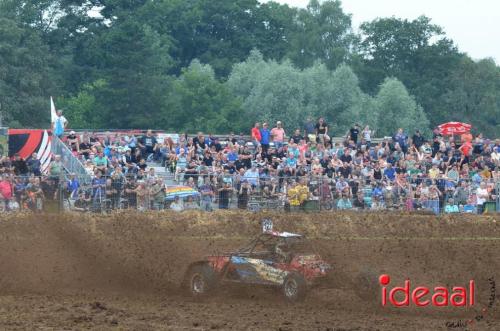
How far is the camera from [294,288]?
58.9 feet

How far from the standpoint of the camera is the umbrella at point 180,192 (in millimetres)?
28516

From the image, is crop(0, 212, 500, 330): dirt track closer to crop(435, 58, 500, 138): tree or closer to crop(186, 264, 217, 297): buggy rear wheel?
crop(186, 264, 217, 297): buggy rear wheel

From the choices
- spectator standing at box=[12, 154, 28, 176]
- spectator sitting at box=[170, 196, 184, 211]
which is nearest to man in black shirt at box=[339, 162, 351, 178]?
spectator sitting at box=[170, 196, 184, 211]

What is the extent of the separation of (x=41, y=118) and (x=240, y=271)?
52.7 metres

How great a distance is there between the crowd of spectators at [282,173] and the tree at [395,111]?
4389cm

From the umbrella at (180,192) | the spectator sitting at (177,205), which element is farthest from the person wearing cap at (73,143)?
the spectator sitting at (177,205)

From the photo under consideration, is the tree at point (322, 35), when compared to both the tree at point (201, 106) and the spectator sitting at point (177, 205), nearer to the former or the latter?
the tree at point (201, 106)

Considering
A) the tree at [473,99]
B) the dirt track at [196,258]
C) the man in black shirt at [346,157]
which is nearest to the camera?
the dirt track at [196,258]

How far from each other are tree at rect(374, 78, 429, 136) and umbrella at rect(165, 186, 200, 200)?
51940 mm

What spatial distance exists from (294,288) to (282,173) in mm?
13487

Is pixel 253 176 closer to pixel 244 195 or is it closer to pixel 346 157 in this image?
pixel 244 195

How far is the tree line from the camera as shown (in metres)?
72.6

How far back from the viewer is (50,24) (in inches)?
3430

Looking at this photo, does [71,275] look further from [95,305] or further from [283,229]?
[283,229]
